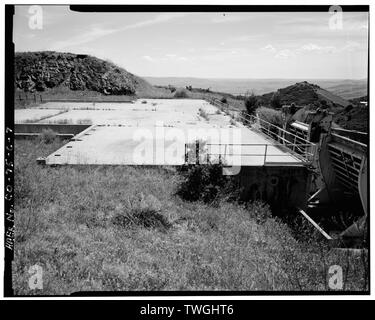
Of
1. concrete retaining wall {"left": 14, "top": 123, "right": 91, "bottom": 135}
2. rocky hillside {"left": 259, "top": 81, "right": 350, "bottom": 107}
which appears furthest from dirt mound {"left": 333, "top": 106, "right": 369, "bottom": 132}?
concrete retaining wall {"left": 14, "top": 123, "right": 91, "bottom": 135}

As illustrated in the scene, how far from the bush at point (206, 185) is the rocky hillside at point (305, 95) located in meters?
18.1

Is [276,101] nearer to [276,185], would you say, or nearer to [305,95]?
[305,95]

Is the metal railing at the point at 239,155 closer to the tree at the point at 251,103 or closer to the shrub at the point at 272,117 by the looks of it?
the shrub at the point at 272,117

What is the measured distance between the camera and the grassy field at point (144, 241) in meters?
4.76

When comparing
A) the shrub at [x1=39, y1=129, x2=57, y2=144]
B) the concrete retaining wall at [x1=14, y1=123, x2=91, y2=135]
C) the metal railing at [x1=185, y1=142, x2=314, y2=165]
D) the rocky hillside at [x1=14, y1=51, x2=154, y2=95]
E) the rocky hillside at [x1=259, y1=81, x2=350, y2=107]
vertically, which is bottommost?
the metal railing at [x1=185, y1=142, x2=314, y2=165]

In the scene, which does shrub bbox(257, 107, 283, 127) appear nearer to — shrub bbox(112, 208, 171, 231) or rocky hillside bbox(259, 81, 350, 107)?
rocky hillside bbox(259, 81, 350, 107)

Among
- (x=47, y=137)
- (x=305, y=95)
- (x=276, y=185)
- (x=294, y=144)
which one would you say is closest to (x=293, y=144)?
(x=294, y=144)

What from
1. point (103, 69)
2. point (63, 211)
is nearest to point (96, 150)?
point (63, 211)

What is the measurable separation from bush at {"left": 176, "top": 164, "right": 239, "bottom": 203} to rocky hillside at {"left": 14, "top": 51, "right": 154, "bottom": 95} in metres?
42.3

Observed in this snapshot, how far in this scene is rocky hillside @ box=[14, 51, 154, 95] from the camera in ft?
156

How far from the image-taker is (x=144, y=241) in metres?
6.38

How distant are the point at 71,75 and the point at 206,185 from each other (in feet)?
153

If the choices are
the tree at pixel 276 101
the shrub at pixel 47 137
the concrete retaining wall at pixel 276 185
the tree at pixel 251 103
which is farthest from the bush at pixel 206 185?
the tree at pixel 276 101

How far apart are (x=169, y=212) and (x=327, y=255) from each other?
3.59 meters
